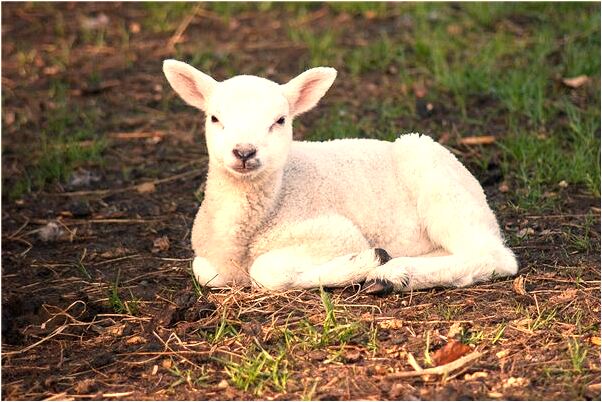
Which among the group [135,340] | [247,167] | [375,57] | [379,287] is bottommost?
[375,57]

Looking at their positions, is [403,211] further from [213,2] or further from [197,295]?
[213,2]

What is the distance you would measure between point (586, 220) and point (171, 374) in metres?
2.98

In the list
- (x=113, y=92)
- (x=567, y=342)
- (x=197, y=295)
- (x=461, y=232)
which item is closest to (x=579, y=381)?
(x=567, y=342)

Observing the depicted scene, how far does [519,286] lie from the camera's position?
598 centimetres

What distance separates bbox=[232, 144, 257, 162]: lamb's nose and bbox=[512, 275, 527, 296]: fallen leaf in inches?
61.5

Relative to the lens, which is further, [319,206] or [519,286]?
[319,206]

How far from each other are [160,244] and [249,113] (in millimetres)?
1675

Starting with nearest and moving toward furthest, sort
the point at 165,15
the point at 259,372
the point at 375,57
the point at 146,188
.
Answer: the point at 259,372
the point at 146,188
the point at 375,57
the point at 165,15

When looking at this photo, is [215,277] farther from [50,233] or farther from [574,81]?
[574,81]

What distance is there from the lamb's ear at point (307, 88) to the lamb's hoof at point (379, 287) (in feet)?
3.40

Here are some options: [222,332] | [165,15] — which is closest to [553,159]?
[222,332]

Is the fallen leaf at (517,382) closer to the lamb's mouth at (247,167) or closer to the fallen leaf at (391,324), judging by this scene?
the fallen leaf at (391,324)

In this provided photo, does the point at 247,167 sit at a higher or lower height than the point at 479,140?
higher

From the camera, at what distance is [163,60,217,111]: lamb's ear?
618cm
